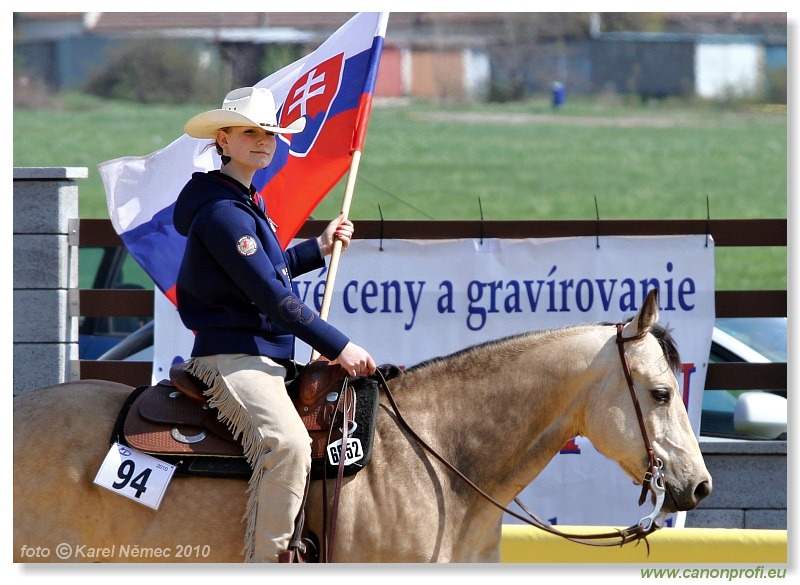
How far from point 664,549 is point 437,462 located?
7.46ft

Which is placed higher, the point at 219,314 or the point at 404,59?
the point at 404,59

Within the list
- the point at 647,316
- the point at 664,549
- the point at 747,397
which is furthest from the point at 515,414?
the point at 747,397

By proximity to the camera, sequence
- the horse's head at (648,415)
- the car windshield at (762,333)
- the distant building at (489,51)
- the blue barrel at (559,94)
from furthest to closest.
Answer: the blue barrel at (559,94) < the distant building at (489,51) < the car windshield at (762,333) < the horse's head at (648,415)

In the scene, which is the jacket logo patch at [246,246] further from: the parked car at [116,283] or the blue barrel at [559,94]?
the blue barrel at [559,94]

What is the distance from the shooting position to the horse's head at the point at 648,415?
420cm

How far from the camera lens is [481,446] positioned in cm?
443

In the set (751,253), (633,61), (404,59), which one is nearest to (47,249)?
(404,59)

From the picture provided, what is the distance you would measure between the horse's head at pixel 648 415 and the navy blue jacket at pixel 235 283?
3.65ft

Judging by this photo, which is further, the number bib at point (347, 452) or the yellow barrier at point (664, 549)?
the yellow barrier at point (664, 549)

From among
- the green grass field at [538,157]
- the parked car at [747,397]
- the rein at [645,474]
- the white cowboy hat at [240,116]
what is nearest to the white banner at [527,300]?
the parked car at [747,397]

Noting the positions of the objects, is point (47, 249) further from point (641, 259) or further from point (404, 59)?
point (404, 59)

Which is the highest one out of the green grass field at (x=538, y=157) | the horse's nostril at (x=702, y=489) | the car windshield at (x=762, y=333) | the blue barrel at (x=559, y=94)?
the blue barrel at (x=559, y=94)
